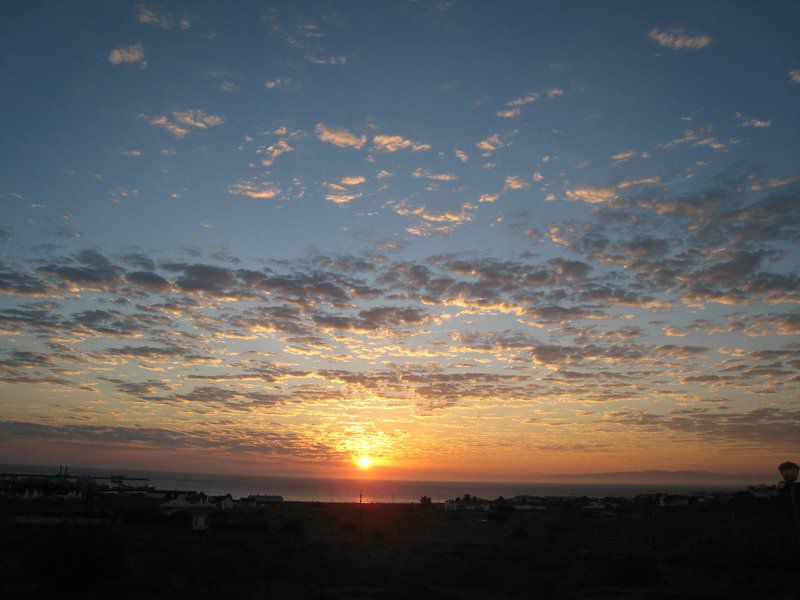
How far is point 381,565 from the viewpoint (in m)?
30.8

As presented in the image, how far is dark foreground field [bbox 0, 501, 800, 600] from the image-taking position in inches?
919

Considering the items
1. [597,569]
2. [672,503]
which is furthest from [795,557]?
[672,503]

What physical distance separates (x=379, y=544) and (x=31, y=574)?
23.2 meters

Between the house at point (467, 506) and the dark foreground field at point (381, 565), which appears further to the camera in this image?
the house at point (467, 506)

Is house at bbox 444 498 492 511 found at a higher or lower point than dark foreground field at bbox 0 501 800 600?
lower

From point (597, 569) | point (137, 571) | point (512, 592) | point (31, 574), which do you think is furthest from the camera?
point (597, 569)

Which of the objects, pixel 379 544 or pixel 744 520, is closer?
pixel 379 544

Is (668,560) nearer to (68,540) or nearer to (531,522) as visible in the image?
(68,540)

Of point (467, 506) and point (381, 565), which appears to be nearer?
point (381, 565)

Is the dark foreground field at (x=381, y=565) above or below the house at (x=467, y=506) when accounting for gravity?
above

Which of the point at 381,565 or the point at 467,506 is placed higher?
the point at 381,565

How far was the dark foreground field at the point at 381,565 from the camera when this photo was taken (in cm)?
2334

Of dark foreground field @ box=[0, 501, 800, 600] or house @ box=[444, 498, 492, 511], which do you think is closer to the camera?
dark foreground field @ box=[0, 501, 800, 600]

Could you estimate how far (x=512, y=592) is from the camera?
25578 millimetres
